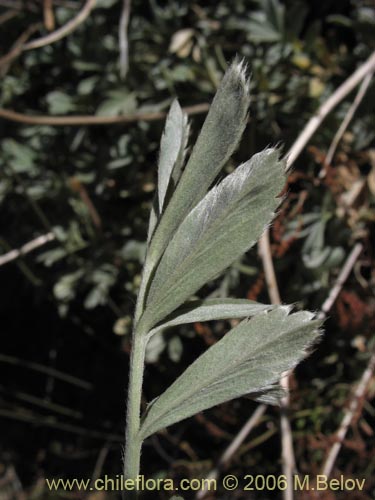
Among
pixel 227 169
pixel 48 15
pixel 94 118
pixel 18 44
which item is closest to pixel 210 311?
pixel 227 169

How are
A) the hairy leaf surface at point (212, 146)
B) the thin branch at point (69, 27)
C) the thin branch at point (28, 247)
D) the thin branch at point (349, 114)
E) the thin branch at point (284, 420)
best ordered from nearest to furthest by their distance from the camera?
the hairy leaf surface at point (212, 146) → the thin branch at point (284, 420) → the thin branch at point (349, 114) → the thin branch at point (69, 27) → the thin branch at point (28, 247)

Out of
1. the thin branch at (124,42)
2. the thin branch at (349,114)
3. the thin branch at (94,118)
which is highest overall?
the thin branch at (124,42)

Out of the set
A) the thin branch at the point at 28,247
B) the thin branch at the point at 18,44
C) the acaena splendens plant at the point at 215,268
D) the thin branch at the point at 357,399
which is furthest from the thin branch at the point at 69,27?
the acaena splendens plant at the point at 215,268

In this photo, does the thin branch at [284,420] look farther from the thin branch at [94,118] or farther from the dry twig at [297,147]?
the thin branch at [94,118]

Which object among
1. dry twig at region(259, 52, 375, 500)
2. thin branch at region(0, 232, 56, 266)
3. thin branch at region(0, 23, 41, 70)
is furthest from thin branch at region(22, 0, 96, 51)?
dry twig at region(259, 52, 375, 500)

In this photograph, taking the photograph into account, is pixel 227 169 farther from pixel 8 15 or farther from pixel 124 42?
pixel 8 15

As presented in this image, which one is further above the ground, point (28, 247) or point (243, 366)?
point (28, 247)

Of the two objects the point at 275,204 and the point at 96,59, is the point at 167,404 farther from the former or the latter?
the point at 96,59

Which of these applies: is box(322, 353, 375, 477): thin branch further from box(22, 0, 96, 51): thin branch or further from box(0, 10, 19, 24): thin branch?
box(0, 10, 19, 24): thin branch
